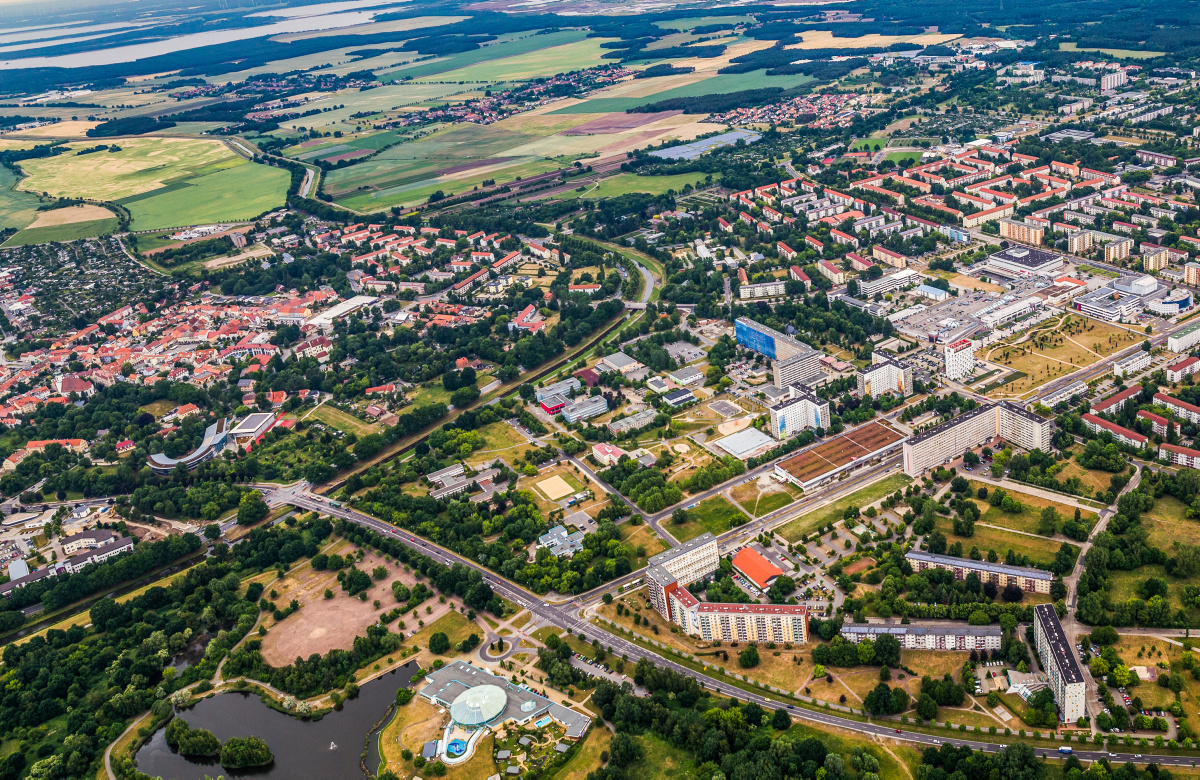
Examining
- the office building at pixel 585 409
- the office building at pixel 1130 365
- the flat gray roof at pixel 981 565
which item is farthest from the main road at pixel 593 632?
the office building at pixel 1130 365

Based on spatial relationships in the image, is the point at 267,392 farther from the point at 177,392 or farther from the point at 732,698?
the point at 732,698

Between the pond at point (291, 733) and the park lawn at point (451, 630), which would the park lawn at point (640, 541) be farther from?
the pond at point (291, 733)

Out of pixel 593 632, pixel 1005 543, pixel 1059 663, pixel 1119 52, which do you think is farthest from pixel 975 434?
pixel 1119 52

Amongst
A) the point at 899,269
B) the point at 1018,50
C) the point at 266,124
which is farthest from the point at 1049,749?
the point at 266,124

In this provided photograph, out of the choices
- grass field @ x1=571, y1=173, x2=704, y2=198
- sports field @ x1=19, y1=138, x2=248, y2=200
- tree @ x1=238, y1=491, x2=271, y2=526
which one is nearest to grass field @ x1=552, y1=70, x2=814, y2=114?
grass field @ x1=571, y1=173, x2=704, y2=198

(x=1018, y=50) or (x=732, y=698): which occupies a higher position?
(x=1018, y=50)

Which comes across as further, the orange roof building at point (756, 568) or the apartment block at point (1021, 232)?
the apartment block at point (1021, 232)
